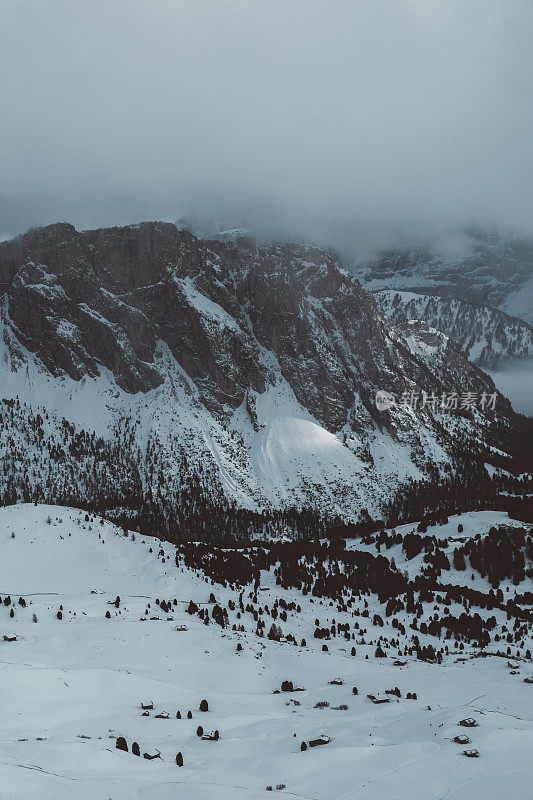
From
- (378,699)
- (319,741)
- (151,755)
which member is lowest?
(378,699)

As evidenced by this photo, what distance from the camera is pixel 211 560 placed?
135375mm

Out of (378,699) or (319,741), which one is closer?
(319,741)

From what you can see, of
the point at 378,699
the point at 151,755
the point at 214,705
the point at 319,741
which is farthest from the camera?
the point at 378,699

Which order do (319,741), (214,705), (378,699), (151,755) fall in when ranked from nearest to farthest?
(151,755) < (319,741) < (214,705) < (378,699)

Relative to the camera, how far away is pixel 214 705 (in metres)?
56.4

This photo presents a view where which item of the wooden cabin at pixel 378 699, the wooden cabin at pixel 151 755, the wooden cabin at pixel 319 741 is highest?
the wooden cabin at pixel 151 755

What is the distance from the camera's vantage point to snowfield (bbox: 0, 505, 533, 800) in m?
32.4

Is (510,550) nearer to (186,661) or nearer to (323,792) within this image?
(186,661)

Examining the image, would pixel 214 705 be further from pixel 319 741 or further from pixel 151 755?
pixel 151 755

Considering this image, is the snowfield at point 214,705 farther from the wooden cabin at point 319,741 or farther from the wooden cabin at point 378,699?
the wooden cabin at point 378,699

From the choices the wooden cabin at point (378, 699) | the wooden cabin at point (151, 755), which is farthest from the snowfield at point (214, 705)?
the wooden cabin at point (378, 699)

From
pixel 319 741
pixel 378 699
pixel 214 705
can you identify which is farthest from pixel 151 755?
pixel 378 699

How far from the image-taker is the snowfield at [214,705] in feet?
106

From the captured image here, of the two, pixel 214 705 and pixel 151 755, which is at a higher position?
pixel 151 755
